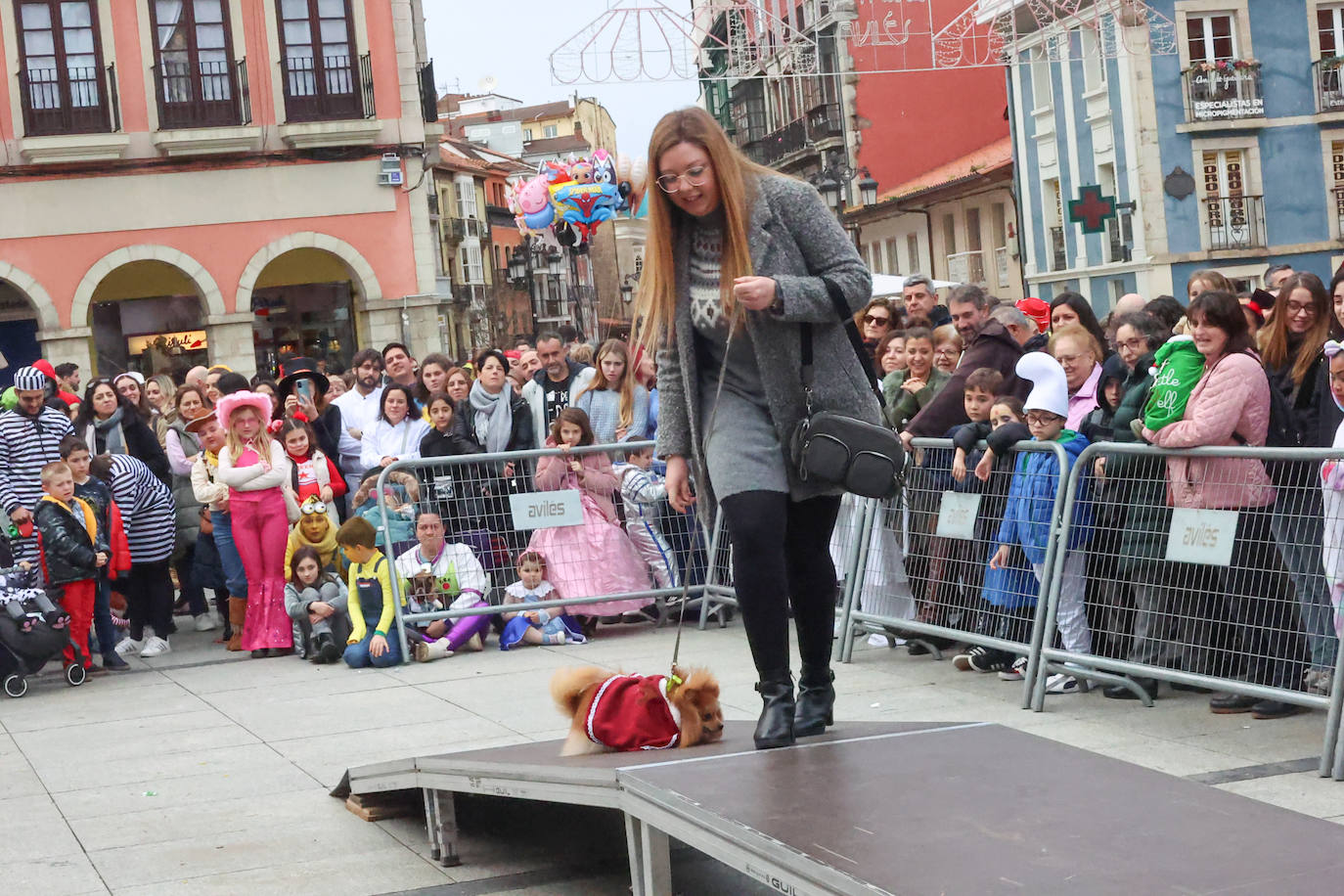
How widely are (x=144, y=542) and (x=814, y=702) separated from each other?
23.4 ft

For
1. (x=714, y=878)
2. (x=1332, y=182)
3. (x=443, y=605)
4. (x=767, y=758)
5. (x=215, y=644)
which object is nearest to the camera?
(x=767, y=758)

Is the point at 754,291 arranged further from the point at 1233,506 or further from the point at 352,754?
the point at 352,754

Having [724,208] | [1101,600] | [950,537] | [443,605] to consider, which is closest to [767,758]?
[724,208]

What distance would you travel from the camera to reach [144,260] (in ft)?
101

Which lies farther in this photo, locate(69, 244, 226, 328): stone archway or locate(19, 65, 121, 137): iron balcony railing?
locate(69, 244, 226, 328): stone archway

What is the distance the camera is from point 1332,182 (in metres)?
39.8

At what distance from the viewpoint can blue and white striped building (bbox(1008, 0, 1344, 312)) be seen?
38625 millimetres

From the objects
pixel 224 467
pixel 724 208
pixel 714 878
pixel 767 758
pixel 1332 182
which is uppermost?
pixel 1332 182

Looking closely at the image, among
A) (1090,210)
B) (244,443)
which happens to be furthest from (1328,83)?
(244,443)

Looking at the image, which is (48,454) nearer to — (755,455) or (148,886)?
(148,886)

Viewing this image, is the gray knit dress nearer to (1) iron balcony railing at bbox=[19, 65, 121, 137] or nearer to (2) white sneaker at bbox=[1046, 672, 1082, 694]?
(2) white sneaker at bbox=[1046, 672, 1082, 694]

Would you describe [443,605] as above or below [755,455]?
below

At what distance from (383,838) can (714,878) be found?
1274 mm

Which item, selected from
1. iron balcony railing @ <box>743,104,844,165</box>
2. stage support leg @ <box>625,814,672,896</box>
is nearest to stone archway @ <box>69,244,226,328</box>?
iron balcony railing @ <box>743,104,844,165</box>
